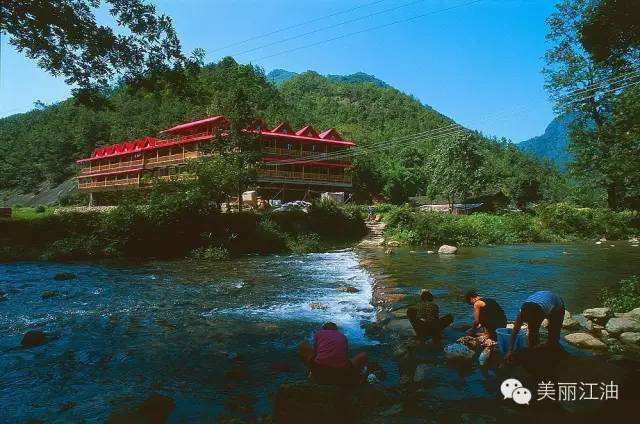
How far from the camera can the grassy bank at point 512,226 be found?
33375 millimetres

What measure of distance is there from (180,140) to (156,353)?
46761 millimetres

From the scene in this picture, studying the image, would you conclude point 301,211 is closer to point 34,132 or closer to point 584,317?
point 584,317

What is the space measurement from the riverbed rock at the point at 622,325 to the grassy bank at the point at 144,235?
66.9ft

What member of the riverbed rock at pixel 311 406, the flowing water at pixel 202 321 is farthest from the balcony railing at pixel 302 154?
the riverbed rock at pixel 311 406

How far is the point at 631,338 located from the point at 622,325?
0.57 metres

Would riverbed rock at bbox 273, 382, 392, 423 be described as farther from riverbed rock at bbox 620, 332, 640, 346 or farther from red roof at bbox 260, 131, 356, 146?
red roof at bbox 260, 131, 356, 146

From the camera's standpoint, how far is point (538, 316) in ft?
21.7

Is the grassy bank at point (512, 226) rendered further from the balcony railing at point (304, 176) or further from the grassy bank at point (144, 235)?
the balcony railing at point (304, 176)

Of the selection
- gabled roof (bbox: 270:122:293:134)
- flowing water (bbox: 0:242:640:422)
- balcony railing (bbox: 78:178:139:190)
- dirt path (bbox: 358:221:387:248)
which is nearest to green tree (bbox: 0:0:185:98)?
flowing water (bbox: 0:242:640:422)

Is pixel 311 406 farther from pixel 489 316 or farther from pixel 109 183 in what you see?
pixel 109 183

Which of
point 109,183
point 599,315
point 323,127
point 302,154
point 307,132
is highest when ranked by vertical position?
point 323,127

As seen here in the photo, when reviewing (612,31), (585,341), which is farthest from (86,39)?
(612,31)

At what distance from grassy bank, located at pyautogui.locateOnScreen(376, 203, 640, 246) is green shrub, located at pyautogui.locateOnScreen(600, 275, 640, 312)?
67.9 ft

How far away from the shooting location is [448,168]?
55.6 metres
